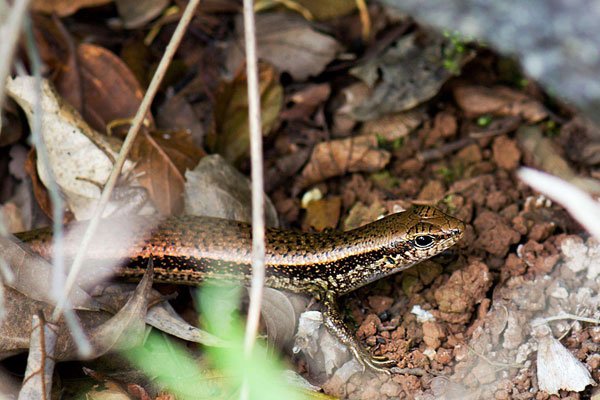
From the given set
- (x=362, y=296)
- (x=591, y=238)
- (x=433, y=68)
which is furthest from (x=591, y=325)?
(x=433, y=68)

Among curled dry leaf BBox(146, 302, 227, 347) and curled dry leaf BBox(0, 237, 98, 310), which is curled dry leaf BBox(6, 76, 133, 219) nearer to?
curled dry leaf BBox(0, 237, 98, 310)

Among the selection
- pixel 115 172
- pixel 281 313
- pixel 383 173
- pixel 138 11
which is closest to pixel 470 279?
pixel 281 313

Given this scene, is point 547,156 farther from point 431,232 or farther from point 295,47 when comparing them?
point 295,47

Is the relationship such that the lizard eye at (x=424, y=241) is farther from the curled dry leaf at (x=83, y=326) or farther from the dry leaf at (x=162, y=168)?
the dry leaf at (x=162, y=168)

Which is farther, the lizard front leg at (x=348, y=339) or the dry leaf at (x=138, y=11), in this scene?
the dry leaf at (x=138, y=11)

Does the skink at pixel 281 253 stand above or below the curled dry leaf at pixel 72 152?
below

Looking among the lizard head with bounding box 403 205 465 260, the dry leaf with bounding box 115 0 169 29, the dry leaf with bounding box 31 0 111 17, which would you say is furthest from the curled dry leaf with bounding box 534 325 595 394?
the dry leaf with bounding box 31 0 111 17

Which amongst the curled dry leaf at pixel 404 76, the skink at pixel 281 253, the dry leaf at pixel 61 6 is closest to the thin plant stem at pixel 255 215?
the skink at pixel 281 253
